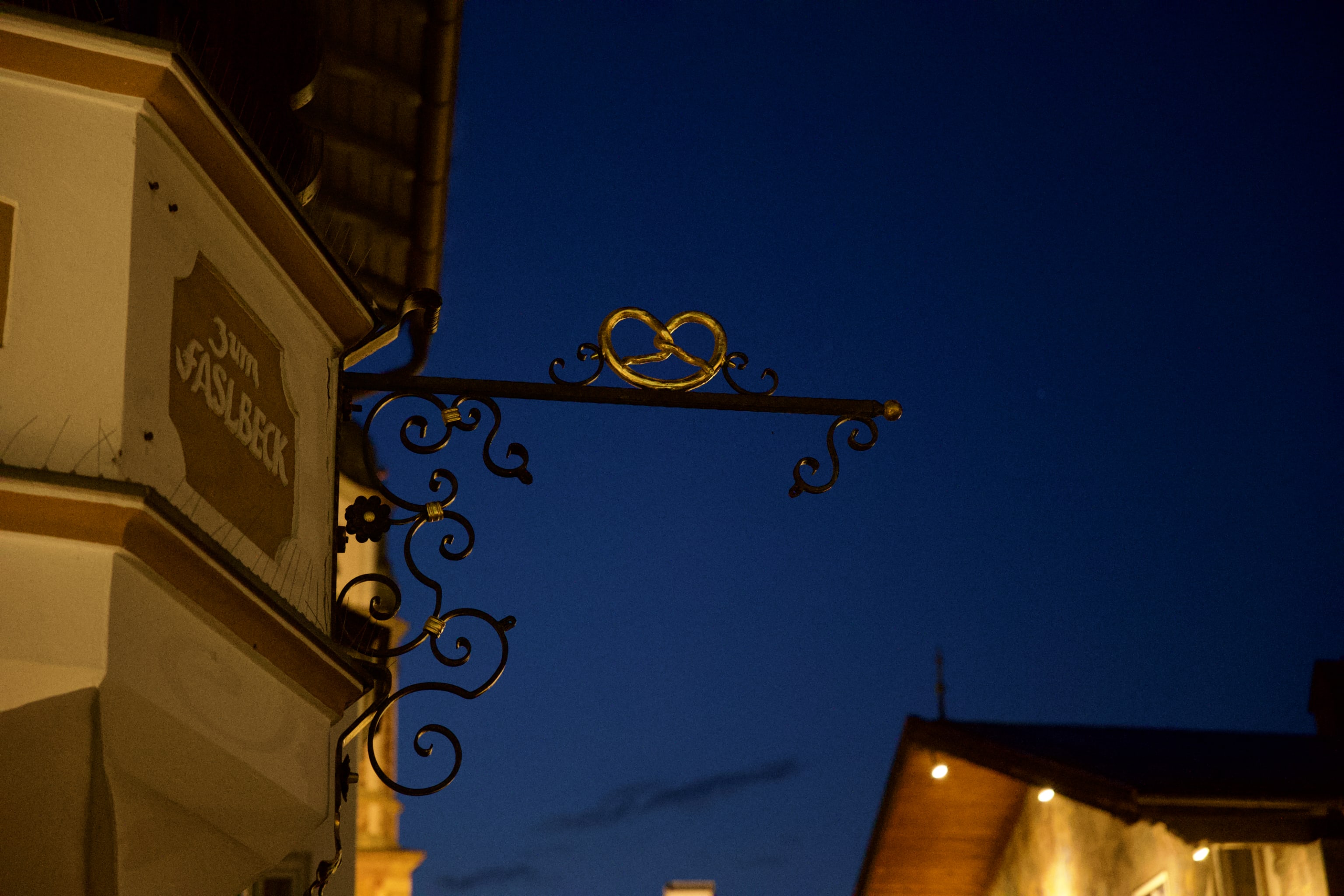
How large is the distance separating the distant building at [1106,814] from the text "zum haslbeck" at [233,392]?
938cm

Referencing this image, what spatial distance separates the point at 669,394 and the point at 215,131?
1.72 m

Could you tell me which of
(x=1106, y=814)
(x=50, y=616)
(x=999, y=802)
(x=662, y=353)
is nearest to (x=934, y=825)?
(x=999, y=802)

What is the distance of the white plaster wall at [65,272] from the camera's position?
3.85m

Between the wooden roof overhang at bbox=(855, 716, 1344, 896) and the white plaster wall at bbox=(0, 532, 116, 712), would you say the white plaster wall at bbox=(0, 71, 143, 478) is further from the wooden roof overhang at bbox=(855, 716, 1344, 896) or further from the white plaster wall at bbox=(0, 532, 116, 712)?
the wooden roof overhang at bbox=(855, 716, 1344, 896)

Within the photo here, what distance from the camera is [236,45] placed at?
6570 mm

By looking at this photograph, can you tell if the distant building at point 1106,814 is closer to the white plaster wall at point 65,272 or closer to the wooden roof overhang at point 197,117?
the wooden roof overhang at point 197,117

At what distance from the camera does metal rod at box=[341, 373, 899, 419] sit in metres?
5.23

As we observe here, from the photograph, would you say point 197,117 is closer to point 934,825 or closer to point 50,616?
point 50,616

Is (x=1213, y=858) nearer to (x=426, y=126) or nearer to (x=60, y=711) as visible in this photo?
(x=426, y=126)

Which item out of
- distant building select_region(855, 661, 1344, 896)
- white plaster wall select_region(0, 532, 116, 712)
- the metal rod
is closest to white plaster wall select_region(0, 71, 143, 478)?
white plaster wall select_region(0, 532, 116, 712)

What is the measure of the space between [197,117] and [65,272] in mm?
650

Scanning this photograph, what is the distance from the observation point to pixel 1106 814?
1527 cm

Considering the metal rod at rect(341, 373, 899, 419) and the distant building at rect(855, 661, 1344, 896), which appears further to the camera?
the distant building at rect(855, 661, 1344, 896)

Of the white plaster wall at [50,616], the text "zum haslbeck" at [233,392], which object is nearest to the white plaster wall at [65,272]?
the white plaster wall at [50,616]
